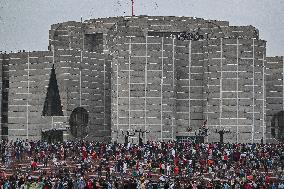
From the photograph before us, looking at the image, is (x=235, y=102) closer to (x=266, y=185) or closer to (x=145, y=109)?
(x=145, y=109)

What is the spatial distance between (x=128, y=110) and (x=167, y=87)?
632 cm

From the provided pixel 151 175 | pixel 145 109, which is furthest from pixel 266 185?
pixel 145 109

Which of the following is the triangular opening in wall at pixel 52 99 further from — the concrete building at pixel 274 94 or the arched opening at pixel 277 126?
the arched opening at pixel 277 126

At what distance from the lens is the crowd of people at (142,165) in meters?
42.4

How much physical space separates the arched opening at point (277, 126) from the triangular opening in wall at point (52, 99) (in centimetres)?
3346

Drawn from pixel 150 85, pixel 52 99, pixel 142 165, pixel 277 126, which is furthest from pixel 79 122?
pixel 142 165

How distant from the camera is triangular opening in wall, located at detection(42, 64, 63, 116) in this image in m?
87.4

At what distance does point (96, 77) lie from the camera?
90.8 m

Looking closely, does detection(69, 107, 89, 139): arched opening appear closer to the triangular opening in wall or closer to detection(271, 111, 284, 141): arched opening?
the triangular opening in wall

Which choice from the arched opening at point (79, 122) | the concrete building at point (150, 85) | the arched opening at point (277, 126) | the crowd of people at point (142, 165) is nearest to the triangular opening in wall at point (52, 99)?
the concrete building at point (150, 85)

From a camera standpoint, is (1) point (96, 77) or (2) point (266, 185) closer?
(2) point (266, 185)

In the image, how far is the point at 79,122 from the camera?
88.2 meters

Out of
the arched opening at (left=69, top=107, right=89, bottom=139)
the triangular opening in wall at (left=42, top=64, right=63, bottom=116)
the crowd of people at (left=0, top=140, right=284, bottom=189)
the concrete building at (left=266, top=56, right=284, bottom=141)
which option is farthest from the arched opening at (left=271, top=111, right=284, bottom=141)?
the triangular opening in wall at (left=42, top=64, right=63, bottom=116)

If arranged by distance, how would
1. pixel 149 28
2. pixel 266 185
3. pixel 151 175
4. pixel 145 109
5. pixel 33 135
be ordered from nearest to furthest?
pixel 266 185 < pixel 151 175 < pixel 145 109 < pixel 33 135 < pixel 149 28
